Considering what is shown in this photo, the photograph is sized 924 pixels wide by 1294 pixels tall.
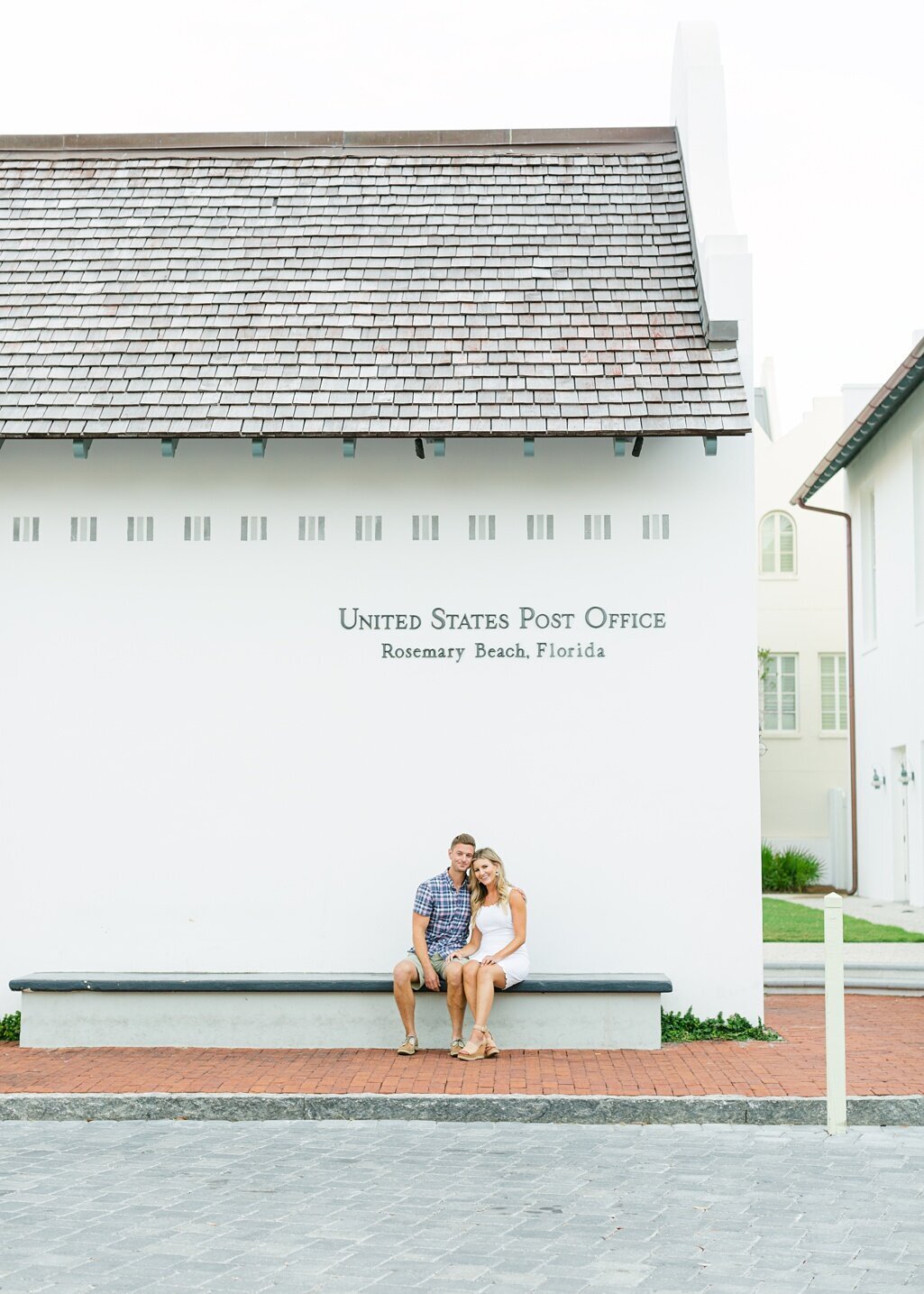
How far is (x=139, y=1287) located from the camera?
562 centimetres

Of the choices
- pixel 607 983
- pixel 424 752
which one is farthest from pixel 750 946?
pixel 424 752

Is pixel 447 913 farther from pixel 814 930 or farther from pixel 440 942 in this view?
pixel 814 930

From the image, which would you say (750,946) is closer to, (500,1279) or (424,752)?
(424,752)

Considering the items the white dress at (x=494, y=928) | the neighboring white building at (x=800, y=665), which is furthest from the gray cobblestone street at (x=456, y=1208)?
the neighboring white building at (x=800, y=665)

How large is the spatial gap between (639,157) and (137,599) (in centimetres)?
551

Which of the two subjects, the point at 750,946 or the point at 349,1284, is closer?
the point at 349,1284

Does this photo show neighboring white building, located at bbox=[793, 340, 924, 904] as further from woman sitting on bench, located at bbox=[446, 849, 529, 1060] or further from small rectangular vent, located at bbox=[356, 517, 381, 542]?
woman sitting on bench, located at bbox=[446, 849, 529, 1060]

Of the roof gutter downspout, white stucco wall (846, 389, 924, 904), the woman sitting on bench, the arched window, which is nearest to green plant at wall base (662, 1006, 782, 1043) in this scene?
the woman sitting on bench

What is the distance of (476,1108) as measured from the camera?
8.84 metres

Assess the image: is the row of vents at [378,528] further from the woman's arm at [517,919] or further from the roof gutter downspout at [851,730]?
the roof gutter downspout at [851,730]

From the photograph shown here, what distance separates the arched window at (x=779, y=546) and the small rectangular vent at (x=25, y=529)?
76.9 ft

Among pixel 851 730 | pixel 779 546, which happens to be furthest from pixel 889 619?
pixel 779 546

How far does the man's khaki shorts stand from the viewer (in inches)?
407

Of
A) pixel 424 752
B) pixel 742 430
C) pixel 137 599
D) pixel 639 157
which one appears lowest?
pixel 424 752
